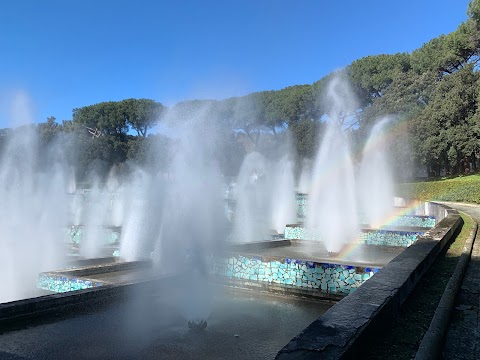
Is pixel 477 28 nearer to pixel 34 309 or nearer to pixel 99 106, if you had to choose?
pixel 34 309

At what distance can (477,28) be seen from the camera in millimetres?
32562

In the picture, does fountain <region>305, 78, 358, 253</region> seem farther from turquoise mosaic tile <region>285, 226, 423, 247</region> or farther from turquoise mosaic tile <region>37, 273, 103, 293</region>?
turquoise mosaic tile <region>37, 273, 103, 293</region>

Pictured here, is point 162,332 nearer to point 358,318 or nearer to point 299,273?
point 358,318

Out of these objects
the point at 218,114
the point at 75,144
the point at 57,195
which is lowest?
the point at 57,195

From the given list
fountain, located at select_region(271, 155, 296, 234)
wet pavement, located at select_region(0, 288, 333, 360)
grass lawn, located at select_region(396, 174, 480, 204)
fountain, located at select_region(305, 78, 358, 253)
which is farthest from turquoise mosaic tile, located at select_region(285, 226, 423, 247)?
grass lawn, located at select_region(396, 174, 480, 204)

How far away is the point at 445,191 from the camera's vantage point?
87.6ft

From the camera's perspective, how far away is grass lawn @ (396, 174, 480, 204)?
2388cm

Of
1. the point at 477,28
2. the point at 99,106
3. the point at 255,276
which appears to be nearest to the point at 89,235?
A: the point at 255,276

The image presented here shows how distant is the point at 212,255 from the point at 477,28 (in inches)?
1344

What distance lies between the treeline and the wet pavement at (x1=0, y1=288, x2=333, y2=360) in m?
10.1

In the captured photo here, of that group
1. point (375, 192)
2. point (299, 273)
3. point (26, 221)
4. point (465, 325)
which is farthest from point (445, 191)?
point (465, 325)

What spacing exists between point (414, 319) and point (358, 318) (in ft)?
2.83

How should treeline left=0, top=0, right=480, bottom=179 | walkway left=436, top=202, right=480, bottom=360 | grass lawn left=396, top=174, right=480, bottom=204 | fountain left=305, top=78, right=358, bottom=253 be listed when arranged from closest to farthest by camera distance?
walkway left=436, top=202, right=480, bottom=360, fountain left=305, top=78, right=358, bottom=253, grass lawn left=396, top=174, right=480, bottom=204, treeline left=0, top=0, right=480, bottom=179

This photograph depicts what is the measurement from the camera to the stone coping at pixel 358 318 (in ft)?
7.55
